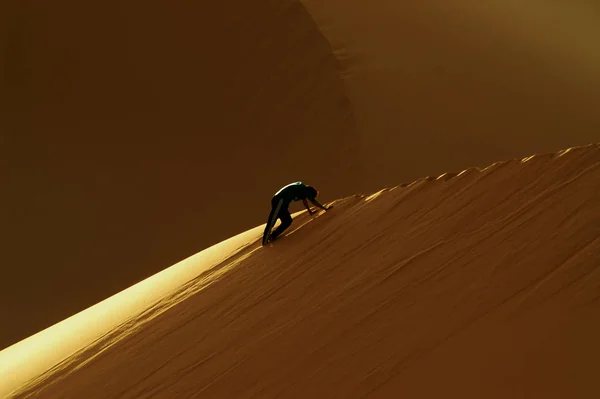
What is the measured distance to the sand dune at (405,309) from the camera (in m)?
3.21

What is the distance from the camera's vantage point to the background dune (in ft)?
32.6

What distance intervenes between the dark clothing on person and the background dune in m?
4.77

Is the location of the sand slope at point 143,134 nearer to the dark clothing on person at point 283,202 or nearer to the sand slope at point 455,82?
the sand slope at point 455,82

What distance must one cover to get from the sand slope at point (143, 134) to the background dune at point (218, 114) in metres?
0.02

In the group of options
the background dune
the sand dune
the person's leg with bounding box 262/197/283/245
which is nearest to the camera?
the sand dune

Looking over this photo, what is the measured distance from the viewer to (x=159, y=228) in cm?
1028

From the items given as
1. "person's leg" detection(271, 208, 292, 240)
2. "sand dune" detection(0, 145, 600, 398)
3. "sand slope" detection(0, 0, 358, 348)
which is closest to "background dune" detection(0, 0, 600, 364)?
"sand slope" detection(0, 0, 358, 348)

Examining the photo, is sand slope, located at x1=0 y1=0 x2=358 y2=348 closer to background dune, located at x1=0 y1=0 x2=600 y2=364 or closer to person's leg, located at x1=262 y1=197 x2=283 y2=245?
background dune, located at x1=0 y1=0 x2=600 y2=364

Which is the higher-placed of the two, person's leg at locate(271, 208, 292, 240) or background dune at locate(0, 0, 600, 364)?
background dune at locate(0, 0, 600, 364)

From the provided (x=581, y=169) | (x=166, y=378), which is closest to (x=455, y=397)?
(x=581, y=169)

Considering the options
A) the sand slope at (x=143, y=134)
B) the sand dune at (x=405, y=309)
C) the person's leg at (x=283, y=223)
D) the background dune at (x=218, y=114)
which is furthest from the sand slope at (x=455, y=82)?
the sand dune at (x=405, y=309)

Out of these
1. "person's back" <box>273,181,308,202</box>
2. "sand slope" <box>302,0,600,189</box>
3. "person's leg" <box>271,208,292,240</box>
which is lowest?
"person's leg" <box>271,208,292,240</box>

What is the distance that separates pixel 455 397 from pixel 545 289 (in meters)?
0.68

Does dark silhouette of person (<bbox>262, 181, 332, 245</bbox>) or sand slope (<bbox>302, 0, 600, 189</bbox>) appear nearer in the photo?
dark silhouette of person (<bbox>262, 181, 332, 245</bbox>)
